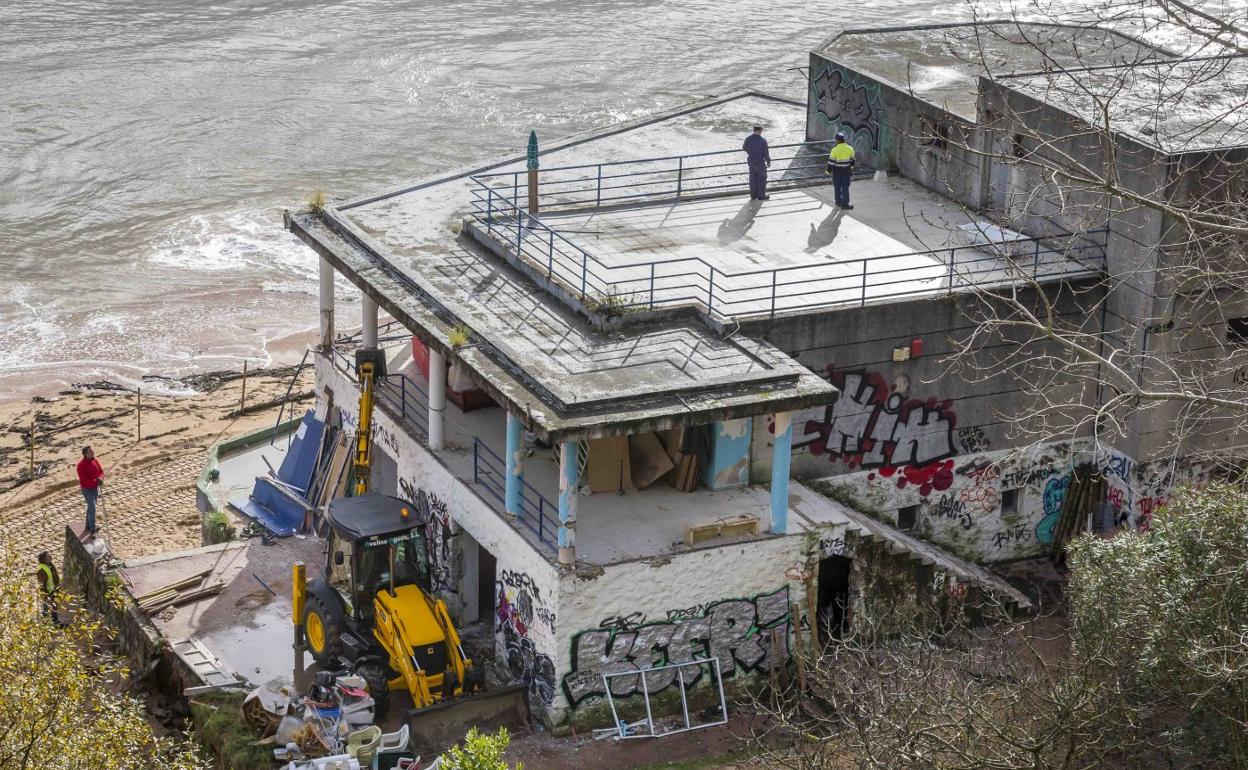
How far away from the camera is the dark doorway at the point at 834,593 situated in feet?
94.1

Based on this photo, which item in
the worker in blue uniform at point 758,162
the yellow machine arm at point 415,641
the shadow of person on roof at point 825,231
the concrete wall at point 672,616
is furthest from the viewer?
the worker in blue uniform at point 758,162

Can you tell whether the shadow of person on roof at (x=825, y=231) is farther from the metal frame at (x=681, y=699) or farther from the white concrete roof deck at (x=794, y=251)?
the metal frame at (x=681, y=699)

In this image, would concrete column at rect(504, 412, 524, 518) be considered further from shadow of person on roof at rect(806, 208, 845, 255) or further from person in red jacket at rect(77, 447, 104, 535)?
person in red jacket at rect(77, 447, 104, 535)

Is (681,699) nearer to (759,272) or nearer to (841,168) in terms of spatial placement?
(759,272)

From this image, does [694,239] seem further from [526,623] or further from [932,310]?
[526,623]

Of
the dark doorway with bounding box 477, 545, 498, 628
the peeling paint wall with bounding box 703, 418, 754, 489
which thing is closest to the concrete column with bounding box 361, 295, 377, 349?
the dark doorway with bounding box 477, 545, 498, 628

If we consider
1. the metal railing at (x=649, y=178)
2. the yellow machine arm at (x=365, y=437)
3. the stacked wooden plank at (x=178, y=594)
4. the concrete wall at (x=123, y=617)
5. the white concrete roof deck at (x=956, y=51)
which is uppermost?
the white concrete roof deck at (x=956, y=51)

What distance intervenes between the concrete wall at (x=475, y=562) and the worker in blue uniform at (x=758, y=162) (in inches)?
349

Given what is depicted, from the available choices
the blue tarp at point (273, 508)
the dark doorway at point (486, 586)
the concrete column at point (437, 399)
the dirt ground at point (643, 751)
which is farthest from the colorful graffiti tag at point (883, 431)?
the blue tarp at point (273, 508)

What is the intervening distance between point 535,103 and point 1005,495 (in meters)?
41.9

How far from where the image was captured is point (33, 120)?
222 ft

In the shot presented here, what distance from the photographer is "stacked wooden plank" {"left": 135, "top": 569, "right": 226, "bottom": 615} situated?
30328 millimetres

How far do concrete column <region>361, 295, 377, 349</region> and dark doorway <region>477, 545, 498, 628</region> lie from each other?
5106 millimetres

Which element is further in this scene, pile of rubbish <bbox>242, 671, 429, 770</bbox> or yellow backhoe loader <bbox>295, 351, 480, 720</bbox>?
yellow backhoe loader <bbox>295, 351, 480, 720</bbox>
